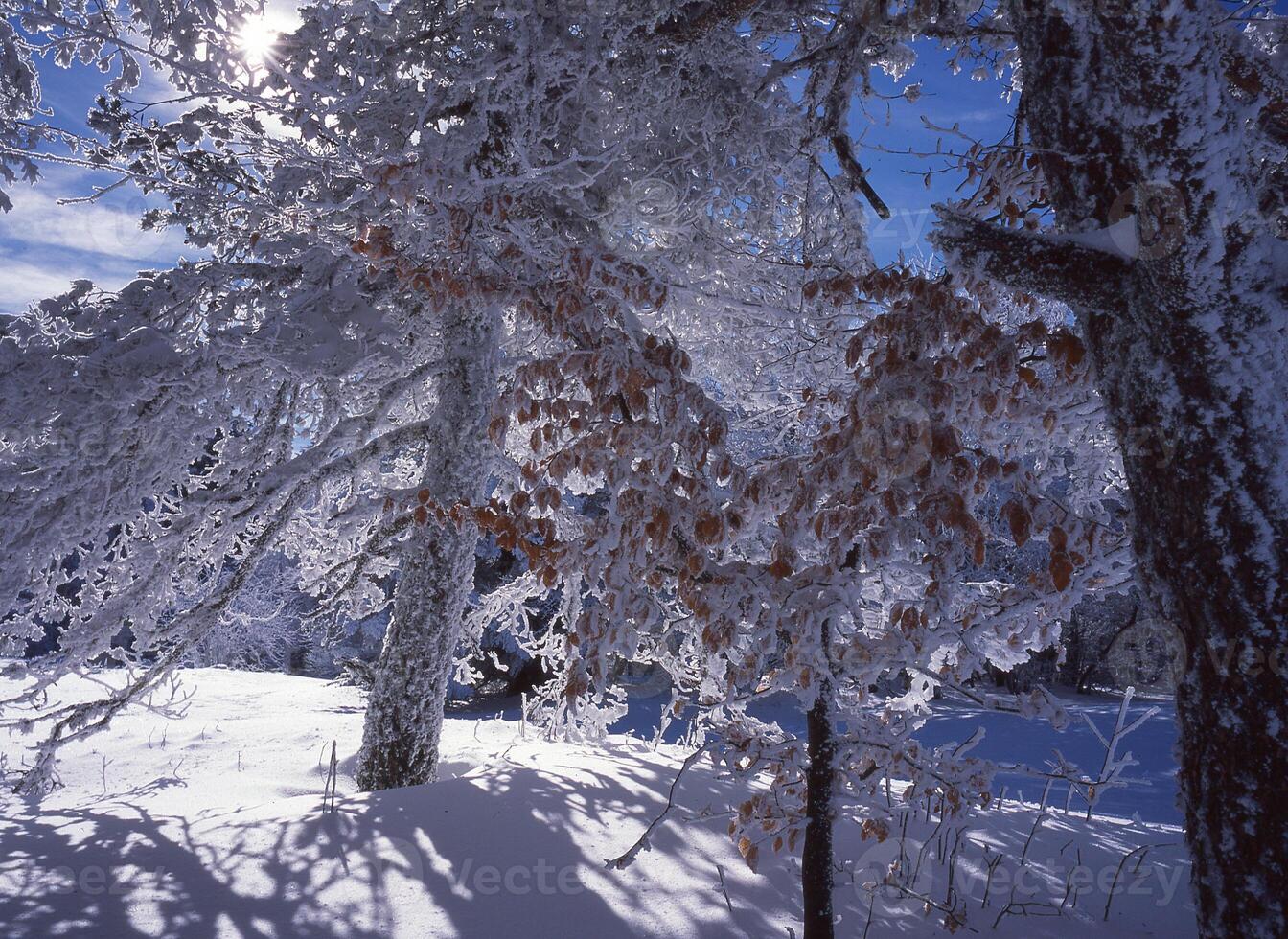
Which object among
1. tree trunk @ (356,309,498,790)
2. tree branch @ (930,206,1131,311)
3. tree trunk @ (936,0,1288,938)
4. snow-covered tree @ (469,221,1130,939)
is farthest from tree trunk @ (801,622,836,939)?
tree trunk @ (356,309,498,790)

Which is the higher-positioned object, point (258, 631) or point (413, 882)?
point (413, 882)

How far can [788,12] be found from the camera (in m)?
5.16

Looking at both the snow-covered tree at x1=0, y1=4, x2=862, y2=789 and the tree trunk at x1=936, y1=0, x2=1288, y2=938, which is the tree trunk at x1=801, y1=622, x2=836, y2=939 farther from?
the snow-covered tree at x1=0, y1=4, x2=862, y2=789

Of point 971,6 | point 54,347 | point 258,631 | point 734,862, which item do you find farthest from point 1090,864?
point 258,631

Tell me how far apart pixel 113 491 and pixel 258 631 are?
58.9 feet

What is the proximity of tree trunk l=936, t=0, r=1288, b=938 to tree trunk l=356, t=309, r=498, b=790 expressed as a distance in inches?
183

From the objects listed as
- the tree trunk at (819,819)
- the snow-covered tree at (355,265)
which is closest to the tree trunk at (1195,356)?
the tree trunk at (819,819)

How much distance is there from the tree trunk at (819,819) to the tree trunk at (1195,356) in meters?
1.18

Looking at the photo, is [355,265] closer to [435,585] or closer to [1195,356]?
[435,585]

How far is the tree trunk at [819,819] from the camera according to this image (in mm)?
2771

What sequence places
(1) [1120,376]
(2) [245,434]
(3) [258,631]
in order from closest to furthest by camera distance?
(1) [1120,376], (2) [245,434], (3) [258,631]

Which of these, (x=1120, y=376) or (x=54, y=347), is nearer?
(x=1120, y=376)

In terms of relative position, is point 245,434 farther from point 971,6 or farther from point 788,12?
point 971,6

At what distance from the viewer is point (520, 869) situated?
11.4 ft
